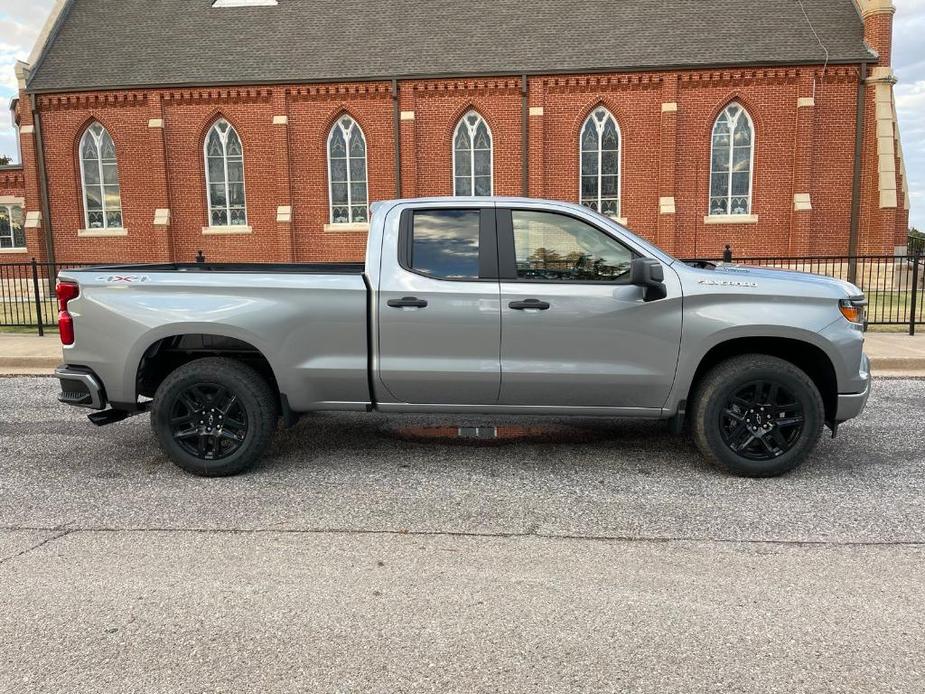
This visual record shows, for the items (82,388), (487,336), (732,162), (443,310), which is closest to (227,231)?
(732,162)

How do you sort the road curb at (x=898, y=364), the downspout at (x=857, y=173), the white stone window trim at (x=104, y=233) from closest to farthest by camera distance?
the road curb at (x=898, y=364), the downspout at (x=857, y=173), the white stone window trim at (x=104, y=233)

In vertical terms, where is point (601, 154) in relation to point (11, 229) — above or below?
above

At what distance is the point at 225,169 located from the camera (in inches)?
931

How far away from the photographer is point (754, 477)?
4.89m

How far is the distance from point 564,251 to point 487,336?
85 cm

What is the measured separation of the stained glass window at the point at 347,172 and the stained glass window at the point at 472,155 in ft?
10.7

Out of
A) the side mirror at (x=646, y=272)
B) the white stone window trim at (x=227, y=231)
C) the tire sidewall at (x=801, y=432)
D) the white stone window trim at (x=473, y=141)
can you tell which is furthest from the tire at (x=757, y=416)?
the white stone window trim at (x=227, y=231)

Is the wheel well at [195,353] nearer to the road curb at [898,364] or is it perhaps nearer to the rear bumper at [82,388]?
the rear bumper at [82,388]

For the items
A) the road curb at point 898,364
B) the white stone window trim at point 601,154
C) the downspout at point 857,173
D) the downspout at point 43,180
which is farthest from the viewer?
the downspout at point 43,180

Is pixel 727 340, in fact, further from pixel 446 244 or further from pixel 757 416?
pixel 446 244

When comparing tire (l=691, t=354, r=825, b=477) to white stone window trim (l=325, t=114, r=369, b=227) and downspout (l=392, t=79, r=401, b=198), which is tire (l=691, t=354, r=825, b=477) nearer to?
downspout (l=392, t=79, r=401, b=198)

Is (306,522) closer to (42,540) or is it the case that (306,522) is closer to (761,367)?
(42,540)

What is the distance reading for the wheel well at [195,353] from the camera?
5.16 m

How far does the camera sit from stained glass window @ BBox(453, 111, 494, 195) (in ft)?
74.4
